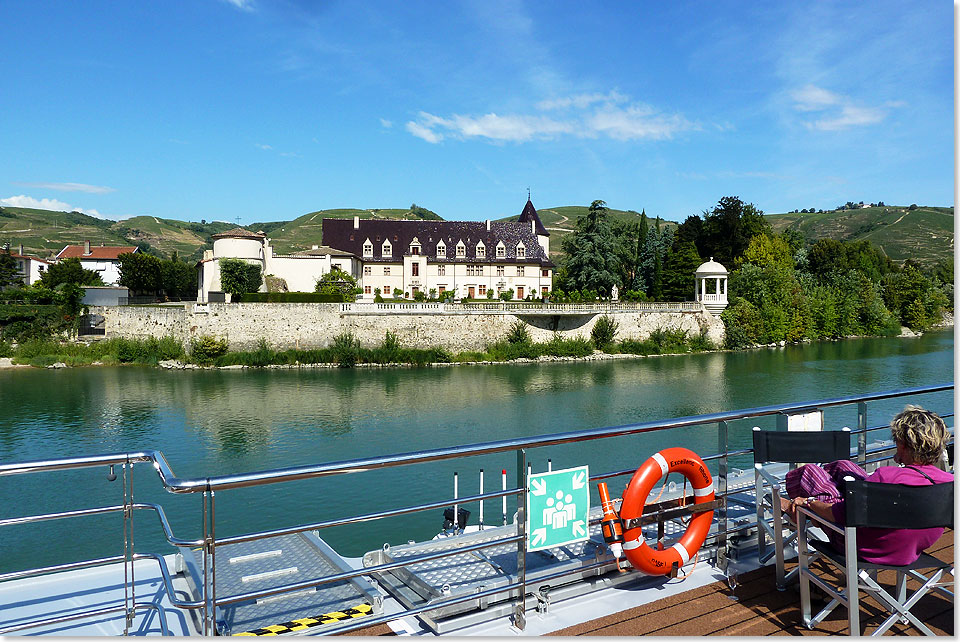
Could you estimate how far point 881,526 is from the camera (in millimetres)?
2467

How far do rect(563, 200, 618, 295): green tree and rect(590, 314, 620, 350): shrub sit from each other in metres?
6.86

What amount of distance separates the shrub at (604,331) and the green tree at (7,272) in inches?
1604

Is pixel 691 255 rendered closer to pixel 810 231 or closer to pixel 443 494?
pixel 443 494

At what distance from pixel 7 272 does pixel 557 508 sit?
57276 millimetres

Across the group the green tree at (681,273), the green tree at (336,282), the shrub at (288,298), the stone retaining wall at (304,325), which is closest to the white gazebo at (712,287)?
the green tree at (681,273)

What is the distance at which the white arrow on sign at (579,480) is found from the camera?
9.85 feet

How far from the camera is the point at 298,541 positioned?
4086 mm

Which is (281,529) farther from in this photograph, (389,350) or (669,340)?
(669,340)

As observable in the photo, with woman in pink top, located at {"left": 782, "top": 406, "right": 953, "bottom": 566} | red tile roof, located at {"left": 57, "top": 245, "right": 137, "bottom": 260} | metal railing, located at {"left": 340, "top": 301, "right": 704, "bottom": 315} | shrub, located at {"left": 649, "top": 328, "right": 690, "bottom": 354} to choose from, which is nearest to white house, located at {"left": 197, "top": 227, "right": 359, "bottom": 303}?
metal railing, located at {"left": 340, "top": 301, "right": 704, "bottom": 315}

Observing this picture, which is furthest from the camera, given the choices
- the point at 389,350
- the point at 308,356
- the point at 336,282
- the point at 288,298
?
the point at 336,282

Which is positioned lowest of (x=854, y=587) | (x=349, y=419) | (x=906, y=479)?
(x=349, y=419)

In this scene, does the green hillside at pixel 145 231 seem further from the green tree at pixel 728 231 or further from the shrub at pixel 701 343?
the shrub at pixel 701 343

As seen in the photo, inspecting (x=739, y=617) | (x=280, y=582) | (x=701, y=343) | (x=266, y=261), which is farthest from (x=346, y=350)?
(x=739, y=617)

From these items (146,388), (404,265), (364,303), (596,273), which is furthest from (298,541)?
(404,265)
